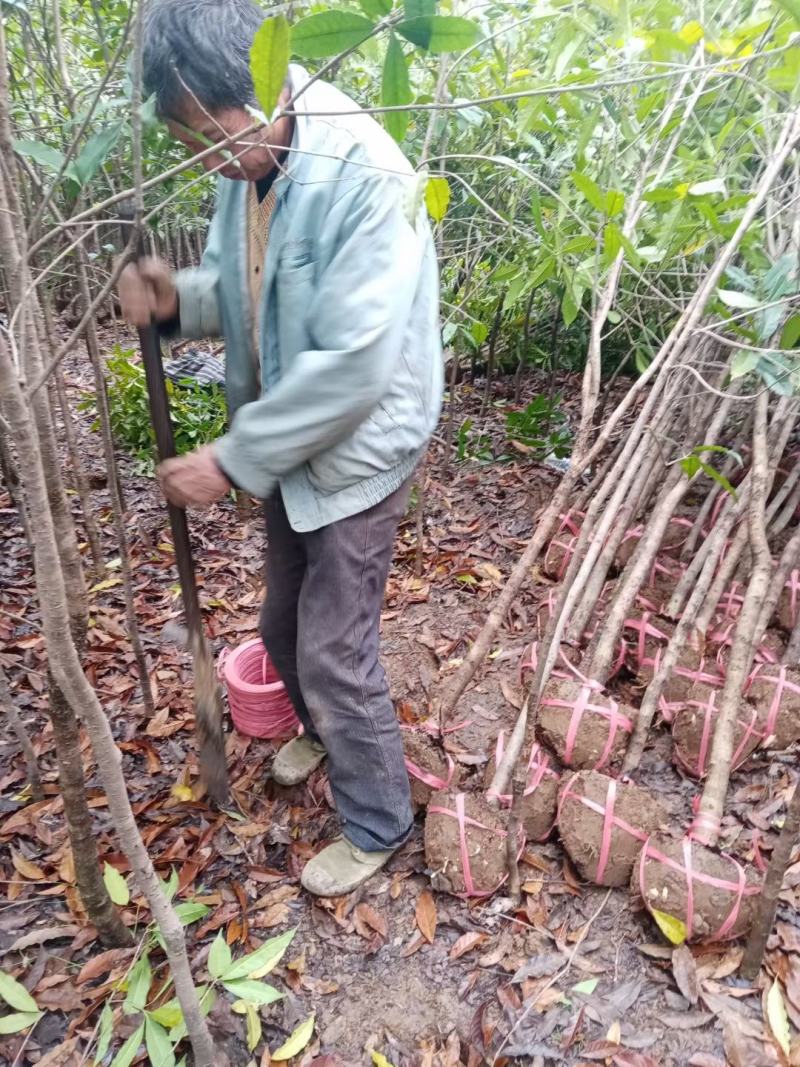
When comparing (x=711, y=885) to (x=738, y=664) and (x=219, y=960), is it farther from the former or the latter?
(x=219, y=960)

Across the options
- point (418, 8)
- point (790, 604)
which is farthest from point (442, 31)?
point (790, 604)

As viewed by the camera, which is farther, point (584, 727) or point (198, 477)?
point (584, 727)

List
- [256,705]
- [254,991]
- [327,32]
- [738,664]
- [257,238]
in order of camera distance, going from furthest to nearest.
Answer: [256,705], [738,664], [257,238], [254,991], [327,32]

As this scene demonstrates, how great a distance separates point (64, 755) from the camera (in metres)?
1.27

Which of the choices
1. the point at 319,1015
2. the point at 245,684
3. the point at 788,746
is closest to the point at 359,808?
the point at 319,1015

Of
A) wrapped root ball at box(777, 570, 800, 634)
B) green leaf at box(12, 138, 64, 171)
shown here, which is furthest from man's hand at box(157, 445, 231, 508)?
wrapped root ball at box(777, 570, 800, 634)

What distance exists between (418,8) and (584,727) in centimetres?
166

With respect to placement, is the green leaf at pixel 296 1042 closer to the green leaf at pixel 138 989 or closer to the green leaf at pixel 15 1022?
the green leaf at pixel 138 989

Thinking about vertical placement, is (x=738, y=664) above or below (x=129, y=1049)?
above

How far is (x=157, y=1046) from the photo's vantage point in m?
1.22

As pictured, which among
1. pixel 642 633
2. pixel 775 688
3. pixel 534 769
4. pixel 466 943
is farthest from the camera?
pixel 642 633

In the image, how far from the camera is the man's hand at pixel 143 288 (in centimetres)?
142

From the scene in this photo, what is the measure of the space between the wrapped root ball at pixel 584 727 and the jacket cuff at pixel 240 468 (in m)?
1.08

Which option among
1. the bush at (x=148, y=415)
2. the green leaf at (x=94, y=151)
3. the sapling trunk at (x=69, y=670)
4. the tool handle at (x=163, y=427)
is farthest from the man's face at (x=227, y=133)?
the bush at (x=148, y=415)
